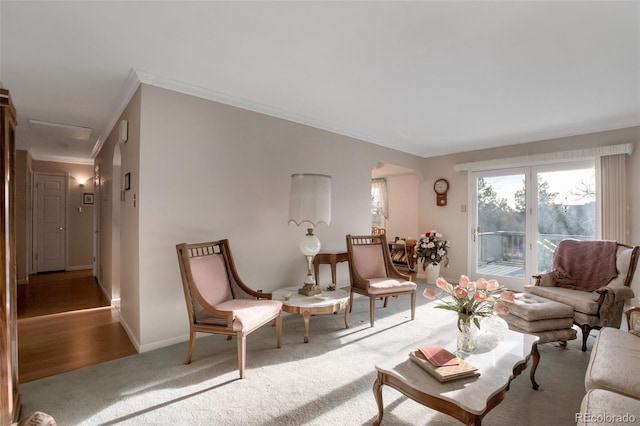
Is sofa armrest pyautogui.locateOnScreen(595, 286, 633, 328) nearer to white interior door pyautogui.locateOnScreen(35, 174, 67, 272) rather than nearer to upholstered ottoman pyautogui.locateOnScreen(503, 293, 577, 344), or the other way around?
upholstered ottoman pyautogui.locateOnScreen(503, 293, 577, 344)

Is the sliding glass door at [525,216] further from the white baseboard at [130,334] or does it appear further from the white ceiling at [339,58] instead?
the white baseboard at [130,334]

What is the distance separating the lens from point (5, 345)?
160 centimetres

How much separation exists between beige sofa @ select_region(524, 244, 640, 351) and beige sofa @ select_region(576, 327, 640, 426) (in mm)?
816

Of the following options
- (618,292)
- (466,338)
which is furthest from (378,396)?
(618,292)

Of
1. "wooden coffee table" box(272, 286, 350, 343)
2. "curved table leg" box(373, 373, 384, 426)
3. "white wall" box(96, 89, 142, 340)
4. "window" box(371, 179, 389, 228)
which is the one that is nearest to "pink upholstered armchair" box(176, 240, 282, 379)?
"wooden coffee table" box(272, 286, 350, 343)

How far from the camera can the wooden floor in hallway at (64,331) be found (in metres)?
2.55

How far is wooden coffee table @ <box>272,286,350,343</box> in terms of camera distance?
9.41ft

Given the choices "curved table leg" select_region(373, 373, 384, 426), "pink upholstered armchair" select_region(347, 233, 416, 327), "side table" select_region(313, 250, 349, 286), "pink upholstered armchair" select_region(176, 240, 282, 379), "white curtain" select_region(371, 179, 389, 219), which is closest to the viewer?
"curved table leg" select_region(373, 373, 384, 426)

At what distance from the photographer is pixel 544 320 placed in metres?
2.71

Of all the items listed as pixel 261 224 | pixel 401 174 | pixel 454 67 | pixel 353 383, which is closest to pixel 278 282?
pixel 261 224

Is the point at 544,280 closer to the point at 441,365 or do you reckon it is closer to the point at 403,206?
the point at 441,365

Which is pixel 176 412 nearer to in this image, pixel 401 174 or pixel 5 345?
pixel 5 345

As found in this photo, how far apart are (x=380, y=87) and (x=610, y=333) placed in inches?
104

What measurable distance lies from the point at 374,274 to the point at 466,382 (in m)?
2.32
